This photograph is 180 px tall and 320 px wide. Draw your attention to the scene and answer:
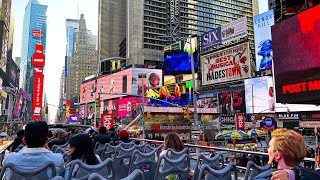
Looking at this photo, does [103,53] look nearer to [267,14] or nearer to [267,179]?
[267,14]

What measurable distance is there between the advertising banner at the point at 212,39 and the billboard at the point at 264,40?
323 inches

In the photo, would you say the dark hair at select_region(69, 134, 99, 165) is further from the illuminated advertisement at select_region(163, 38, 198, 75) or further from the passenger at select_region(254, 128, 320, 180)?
the illuminated advertisement at select_region(163, 38, 198, 75)

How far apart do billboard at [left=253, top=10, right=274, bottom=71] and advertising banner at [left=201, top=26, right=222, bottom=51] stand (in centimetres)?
820

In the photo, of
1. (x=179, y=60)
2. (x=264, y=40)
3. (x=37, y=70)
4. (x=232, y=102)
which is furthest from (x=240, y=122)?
(x=37, y=70)

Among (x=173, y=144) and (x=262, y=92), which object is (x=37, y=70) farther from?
(x=173, y=144)

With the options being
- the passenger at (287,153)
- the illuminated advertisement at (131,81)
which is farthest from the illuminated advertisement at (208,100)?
the passenger at (287,153)

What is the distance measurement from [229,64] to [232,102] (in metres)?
12.9

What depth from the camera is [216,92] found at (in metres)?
66.6

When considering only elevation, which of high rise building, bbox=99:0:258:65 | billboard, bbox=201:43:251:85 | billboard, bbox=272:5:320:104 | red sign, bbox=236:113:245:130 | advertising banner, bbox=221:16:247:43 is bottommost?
red sign, bbox=236:113:245:130

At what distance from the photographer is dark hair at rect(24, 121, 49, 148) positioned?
4043mm

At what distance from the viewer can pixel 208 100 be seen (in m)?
68.0

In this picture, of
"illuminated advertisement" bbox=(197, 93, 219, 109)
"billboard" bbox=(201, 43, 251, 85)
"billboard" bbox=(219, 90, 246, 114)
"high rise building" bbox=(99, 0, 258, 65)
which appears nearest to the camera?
"billboard" bbox=(201, 43, 251, 85)

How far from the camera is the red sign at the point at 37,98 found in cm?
7850

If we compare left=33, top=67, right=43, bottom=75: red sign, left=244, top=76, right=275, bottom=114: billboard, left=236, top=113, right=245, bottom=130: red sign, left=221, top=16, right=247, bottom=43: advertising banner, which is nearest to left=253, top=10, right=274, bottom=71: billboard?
left=244, top=76, right=275, bottom=114: billboard
